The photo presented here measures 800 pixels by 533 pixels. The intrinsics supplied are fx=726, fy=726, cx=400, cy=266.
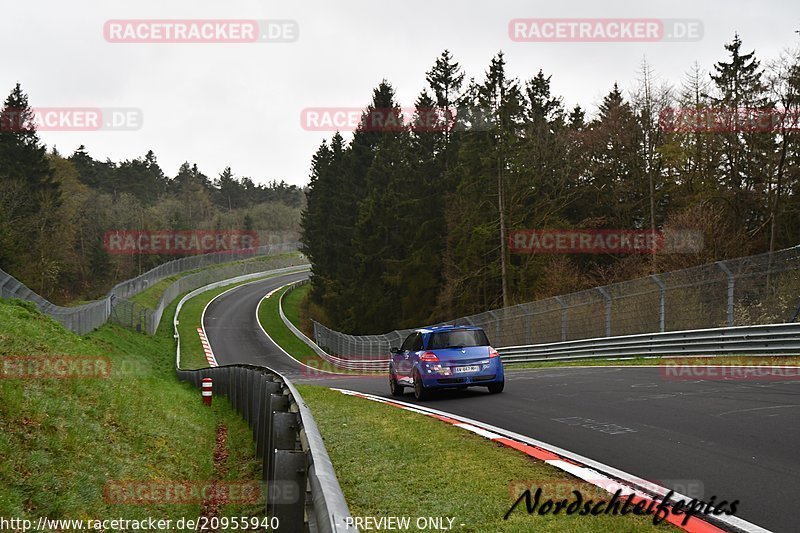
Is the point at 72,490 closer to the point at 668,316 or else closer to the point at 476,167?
the point at 668,316

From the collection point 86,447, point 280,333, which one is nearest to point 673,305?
point 86,447

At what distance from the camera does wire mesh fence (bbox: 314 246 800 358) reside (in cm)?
1761

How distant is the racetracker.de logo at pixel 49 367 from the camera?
8357 mm

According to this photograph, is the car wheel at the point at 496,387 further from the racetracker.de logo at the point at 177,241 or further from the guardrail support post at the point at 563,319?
the racetracker.de logo at the point at 177,241

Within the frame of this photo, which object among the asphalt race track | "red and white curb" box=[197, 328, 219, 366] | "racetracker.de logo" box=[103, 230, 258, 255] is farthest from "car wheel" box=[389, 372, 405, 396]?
"racetracker.de logo" box=[103, 230, 258, 255]

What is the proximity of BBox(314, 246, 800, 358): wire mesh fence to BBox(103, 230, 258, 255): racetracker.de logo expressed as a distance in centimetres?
7079

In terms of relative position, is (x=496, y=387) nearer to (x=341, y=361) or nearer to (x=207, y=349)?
(x=341, y=361)

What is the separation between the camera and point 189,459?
9961 mm

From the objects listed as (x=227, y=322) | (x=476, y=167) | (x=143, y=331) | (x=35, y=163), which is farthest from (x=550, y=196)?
(x=35, y=163)

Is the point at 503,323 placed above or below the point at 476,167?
below

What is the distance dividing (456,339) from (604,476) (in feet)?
28.8

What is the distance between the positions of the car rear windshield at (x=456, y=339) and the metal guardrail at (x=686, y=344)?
23.2 feet

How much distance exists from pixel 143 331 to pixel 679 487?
51.2 meters

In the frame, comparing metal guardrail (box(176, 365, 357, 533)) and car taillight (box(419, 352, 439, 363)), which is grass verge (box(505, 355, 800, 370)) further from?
metal guardrail (box(176, 365, 357, 533))
